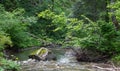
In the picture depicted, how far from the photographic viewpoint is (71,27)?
15914 millimetres

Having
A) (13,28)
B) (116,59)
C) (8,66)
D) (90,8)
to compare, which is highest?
(90,8)

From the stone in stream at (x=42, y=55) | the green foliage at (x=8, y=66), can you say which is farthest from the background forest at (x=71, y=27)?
the stone in stream at (x=42, y=55)

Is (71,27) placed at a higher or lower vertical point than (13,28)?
lower

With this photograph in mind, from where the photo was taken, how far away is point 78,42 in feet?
50.5

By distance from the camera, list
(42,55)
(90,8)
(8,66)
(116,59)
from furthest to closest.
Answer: (90,8)
(42,55)
(116,59)
(8,66)

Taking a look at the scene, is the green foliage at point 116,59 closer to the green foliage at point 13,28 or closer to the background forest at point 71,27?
the background forest at point 71,27

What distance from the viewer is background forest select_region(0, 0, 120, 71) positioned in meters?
14.8

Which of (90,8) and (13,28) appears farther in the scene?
(90,8)

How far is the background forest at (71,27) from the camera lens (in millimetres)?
14836

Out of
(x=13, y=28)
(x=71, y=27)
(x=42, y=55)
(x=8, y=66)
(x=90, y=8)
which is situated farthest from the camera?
(x=90, y=8)

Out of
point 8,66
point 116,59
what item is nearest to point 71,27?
point 116,59

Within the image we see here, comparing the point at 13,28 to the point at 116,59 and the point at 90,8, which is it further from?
the point at 116,59

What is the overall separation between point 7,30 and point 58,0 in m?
23.7

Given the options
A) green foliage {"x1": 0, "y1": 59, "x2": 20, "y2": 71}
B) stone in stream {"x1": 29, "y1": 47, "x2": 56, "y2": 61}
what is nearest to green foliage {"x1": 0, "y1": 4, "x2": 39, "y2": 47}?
stone in stream {"x1": 29, "y1": 47, "x2": 56, "y2": 61}
